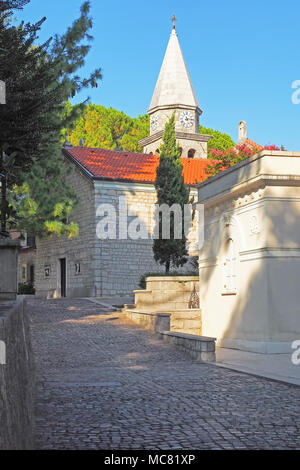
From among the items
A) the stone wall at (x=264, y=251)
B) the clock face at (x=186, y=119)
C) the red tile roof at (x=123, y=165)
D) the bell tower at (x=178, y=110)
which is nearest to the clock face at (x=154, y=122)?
the bell tower at (x=178, y=110)

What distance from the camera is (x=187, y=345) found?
44.3 feet

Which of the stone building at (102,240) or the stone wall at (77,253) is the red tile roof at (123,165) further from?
the stone wall at (77,253)

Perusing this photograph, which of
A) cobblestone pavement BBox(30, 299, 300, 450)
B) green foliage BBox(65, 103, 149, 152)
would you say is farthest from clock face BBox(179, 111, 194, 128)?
cobblestone pavement BBox(30, 299, 300, 450)

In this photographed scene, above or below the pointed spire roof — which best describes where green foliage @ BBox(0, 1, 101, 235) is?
below

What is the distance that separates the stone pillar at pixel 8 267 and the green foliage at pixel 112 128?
156ft

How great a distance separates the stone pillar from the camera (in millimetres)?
9195

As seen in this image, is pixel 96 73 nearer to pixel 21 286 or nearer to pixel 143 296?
pixel 143 296

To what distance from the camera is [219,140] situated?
57.9 meters

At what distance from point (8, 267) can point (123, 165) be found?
24.2 metres

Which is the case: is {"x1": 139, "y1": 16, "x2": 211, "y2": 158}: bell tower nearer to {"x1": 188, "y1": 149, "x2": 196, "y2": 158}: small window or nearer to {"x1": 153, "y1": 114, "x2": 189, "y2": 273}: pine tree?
{"x1": 188, "y1": 149, "x2": 196, "y2": 158}: small window

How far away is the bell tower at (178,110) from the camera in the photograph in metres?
42.5

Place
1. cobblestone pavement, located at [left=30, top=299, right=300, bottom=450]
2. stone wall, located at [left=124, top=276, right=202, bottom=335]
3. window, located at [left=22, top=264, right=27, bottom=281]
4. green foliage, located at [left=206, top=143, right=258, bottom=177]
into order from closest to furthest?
1. cobblestone pavement, located at [left=30, top=299, right=300, bottom=450]
2. stone wall, located at [left=124, top=276, right=202, bottom=335]
3. green foliage, located at [left=206, top=143, right=258, bottom=177]
4. window, located at [left=22, top=264, right=27, bottom=281]

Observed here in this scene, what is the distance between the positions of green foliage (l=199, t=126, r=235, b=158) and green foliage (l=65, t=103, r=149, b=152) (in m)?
6.34

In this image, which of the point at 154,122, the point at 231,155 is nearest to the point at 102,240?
the point at 231,155
